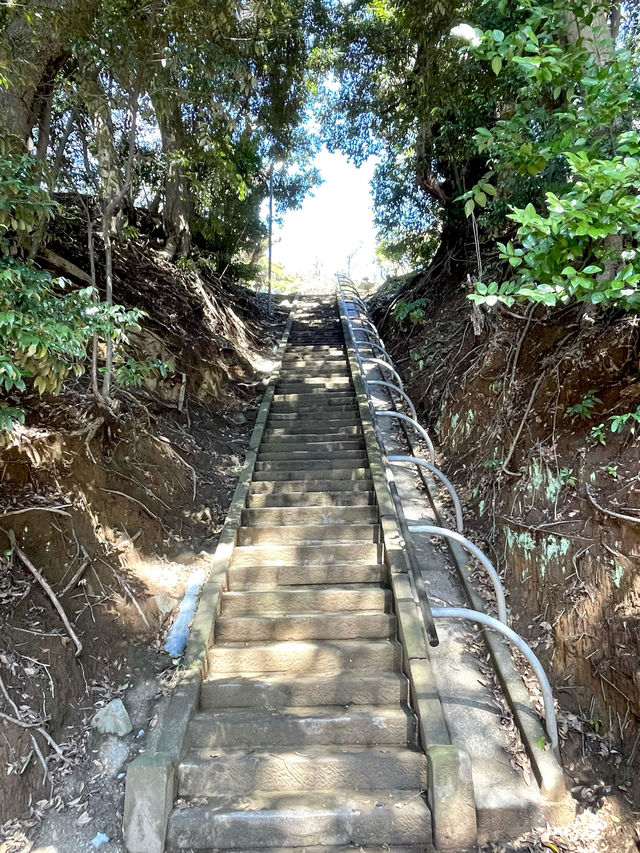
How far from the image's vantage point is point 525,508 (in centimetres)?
466

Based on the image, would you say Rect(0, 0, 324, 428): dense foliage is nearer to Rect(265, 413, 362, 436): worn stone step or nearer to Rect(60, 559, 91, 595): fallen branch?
Rect(60, 559, 91, 595): fallen branch

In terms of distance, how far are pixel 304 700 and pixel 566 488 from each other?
2715 mm

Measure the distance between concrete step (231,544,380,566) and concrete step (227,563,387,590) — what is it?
0.69 feet

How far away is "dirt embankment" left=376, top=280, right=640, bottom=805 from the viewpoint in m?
3.39

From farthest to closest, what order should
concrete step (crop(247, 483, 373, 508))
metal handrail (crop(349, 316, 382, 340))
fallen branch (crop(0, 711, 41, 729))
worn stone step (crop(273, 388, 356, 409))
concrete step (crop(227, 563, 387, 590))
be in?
metal handrail (crop(349, 316, 382, 340)), worn stone step (crop(273, 388, 356, 409)), concrete step (crop(247, 483, 373, 508)), concrete step (crop(227, 563, 387, 590)), fallen branch (crop(0, 711, 41, 729))

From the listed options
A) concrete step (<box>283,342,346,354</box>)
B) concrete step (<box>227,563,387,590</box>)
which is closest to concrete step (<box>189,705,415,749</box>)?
concrete step (<box>227,563,387,590</box>)

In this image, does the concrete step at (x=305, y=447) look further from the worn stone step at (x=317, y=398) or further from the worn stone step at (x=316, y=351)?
the worn stone step at (x=316, y=351)

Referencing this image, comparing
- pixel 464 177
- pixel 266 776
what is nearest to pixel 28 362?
pixel 266 776

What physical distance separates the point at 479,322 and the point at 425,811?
19.0 feet

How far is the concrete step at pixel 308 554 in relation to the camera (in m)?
4.91

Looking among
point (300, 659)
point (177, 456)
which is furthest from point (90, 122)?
point (300, 659)

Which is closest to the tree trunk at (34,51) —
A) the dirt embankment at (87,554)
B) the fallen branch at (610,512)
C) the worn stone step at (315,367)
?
the dirt embankment at (87,554)

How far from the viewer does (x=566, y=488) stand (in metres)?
4.30

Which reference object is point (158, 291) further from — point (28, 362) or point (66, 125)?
point (28, 362)
